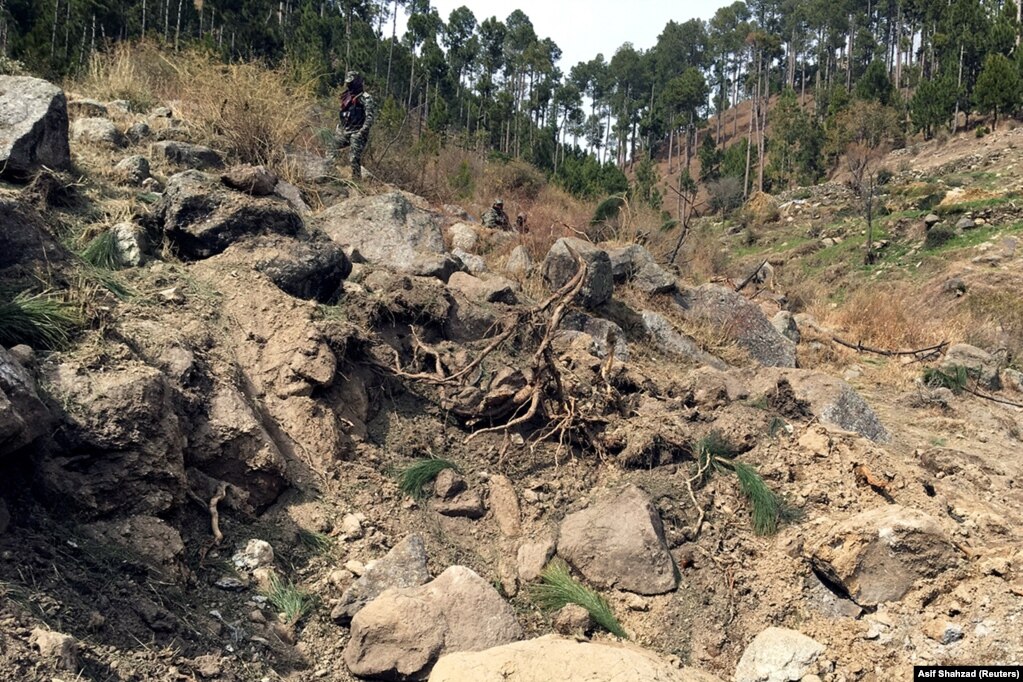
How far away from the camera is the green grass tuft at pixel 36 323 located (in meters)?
3.43

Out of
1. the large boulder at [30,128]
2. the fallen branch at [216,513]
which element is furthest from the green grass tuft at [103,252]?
the fallen branch at [216,513]

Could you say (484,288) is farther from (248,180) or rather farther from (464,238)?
(464,238)

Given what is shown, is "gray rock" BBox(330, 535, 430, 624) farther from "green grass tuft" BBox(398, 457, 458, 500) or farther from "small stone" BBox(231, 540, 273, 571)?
"green grass tuft" BBox(398, 457, 458, 500)

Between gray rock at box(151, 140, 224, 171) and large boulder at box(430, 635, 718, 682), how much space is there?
203 inches

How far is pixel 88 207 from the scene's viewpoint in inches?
213

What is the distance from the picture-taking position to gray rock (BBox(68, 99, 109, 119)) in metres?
7.34

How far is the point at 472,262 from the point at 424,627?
433cm

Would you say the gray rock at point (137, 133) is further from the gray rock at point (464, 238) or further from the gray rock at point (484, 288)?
the gray rock at point (484, 288)

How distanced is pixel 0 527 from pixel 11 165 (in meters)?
3.26

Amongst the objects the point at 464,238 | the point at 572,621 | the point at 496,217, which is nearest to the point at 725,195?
the point at 496,217

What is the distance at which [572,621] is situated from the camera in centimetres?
357

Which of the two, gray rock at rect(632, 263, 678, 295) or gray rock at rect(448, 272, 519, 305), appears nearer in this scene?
gray rock at rect(448, 272, 519, 305)

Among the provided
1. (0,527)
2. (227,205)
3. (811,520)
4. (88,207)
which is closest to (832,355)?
(811,520)

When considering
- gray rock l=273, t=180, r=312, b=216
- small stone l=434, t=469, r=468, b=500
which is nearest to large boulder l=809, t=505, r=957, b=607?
small stone l=434, t=469, r=468, b=500
